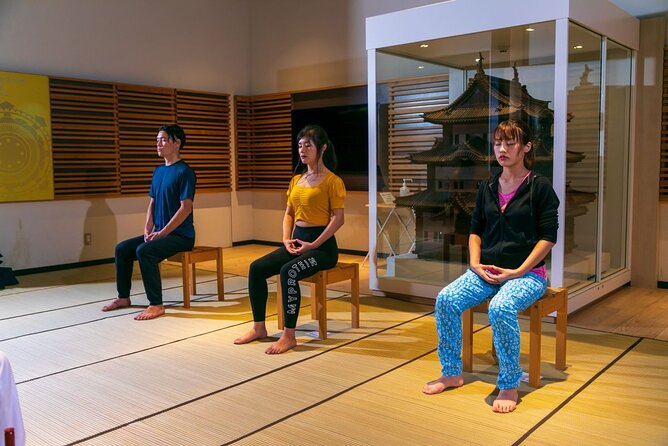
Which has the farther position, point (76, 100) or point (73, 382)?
point (76, 100)

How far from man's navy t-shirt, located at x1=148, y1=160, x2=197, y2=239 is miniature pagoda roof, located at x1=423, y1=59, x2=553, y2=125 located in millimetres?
1816

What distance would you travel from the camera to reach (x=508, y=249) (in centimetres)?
294

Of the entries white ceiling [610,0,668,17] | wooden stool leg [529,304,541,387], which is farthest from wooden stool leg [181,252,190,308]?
white ceiling [610,0,668,17]

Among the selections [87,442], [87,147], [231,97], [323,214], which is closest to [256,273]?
[323,214]

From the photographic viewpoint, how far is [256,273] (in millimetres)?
3637

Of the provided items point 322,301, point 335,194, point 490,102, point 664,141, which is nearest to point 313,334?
point 322,301

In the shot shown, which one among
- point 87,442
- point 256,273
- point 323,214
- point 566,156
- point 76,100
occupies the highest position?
point 76,100

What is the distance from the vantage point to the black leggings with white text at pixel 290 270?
352 centimetres

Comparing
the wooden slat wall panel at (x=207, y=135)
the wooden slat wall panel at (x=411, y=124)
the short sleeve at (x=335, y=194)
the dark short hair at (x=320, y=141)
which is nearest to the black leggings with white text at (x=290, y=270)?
the short sleeve at (x=335, y=194)

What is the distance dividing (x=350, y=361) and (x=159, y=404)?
3.33 ft

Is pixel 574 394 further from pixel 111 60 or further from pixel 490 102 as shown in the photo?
pixel 111 60

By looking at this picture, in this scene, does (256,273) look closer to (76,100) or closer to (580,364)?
(580,364)

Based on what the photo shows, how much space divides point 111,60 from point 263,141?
2040mm

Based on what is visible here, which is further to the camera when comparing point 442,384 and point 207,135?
point 207,135
